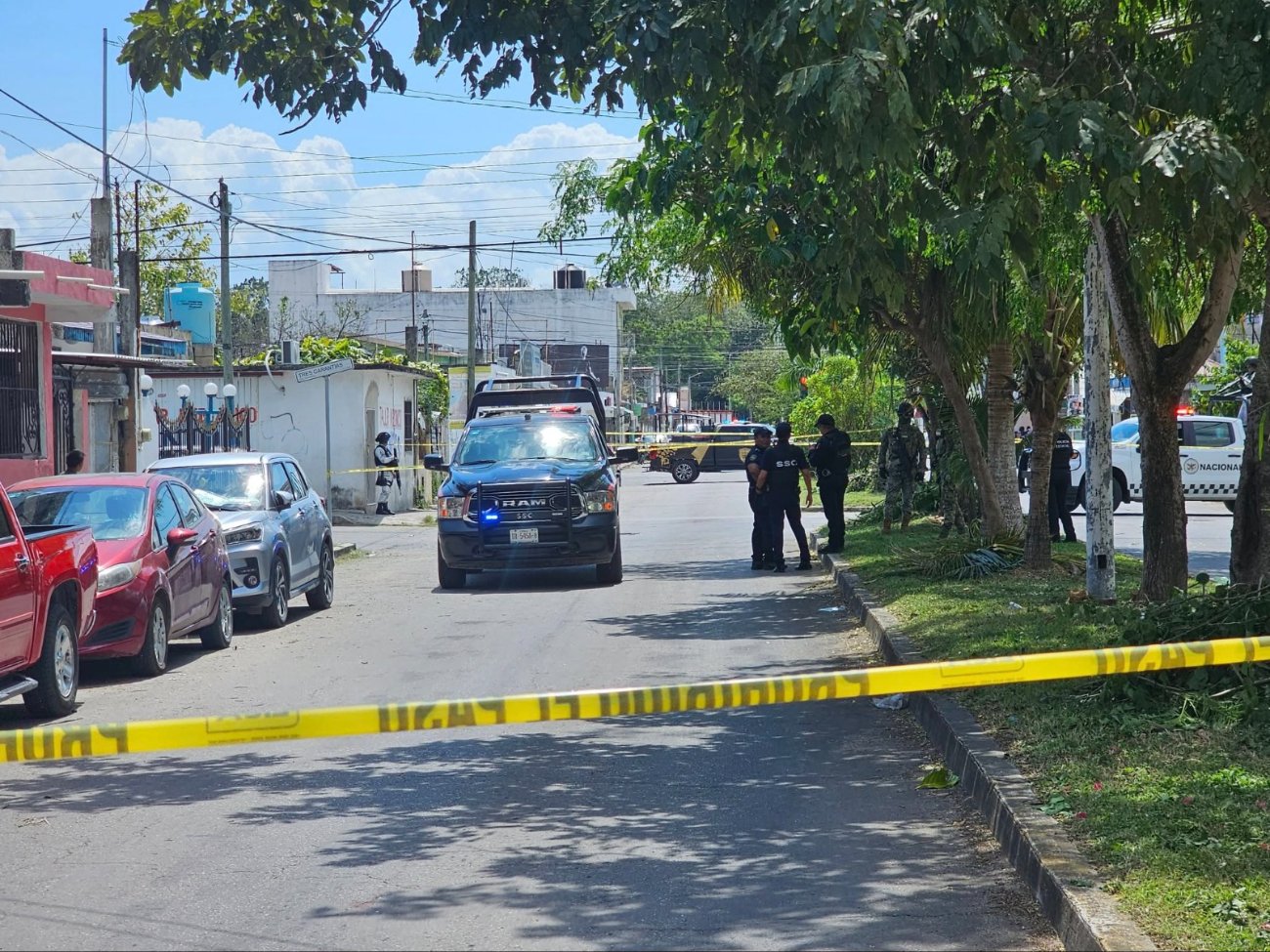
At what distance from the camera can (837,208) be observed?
352 inches

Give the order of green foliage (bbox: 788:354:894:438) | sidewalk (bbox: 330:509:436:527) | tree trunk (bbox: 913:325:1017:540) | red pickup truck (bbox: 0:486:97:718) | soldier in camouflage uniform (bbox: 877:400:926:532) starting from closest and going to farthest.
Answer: red pickup truck (bbox: 0:486:97:718) → tree trunk (bbox: 913:325:1017:540) → soldier in camouflage uniform (bbox: 877:400:926:532) → sidewalk (bbox: 330:509:436:527) → green foliage (bbox: 788:354:894:438)

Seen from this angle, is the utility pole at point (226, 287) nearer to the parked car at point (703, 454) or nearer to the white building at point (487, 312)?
the parked car at point (703, 454)

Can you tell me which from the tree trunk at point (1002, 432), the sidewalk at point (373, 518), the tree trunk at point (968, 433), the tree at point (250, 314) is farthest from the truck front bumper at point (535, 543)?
the tree at point (250, 314)

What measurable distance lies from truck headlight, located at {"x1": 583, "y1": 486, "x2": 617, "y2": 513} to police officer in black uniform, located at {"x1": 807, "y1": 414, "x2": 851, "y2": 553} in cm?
345

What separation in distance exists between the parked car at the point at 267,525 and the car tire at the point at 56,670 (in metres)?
4.17

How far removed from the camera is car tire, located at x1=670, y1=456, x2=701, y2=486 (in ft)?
167

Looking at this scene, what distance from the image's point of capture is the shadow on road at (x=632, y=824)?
5.40 m

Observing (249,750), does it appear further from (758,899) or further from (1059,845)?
(1059,845)

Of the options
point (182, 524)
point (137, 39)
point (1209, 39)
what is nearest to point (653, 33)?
point (1209, 39)

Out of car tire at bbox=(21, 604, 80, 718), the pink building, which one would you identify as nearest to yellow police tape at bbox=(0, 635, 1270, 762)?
car tire at bbox=(21, 604, 80, 718)

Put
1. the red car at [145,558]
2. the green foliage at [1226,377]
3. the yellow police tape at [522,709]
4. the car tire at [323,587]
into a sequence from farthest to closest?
1. the green foliage at [1226,377]
2. the car tire at [323,587]
3. the red car at [145,558]
4. the yellow police tape at [522,709]

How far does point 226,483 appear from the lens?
15562mm

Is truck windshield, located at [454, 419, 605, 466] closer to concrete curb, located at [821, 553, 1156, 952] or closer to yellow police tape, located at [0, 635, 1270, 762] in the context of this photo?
concrete curb, located at [821, 553, 1156, 952]

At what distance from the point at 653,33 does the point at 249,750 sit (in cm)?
469
